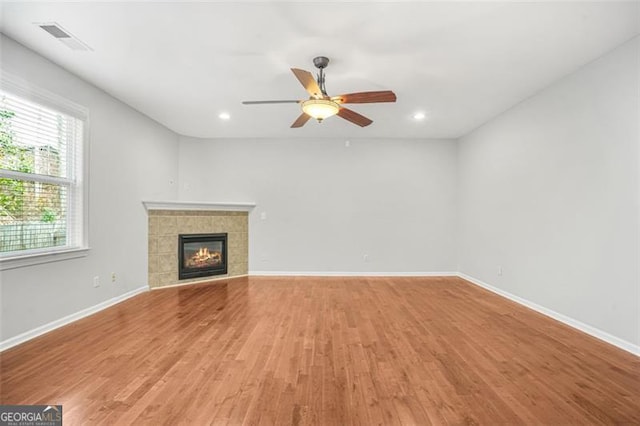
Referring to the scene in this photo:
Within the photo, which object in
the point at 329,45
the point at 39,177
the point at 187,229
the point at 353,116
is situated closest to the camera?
the point at 329,45

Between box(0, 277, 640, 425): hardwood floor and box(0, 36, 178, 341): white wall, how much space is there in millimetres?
319

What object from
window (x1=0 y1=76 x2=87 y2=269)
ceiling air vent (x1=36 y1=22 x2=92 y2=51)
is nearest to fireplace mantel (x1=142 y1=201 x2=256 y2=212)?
window (x1=0 y1=76 x2=87 y2=269)

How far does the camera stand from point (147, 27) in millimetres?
2387

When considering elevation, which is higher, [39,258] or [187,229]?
[187,229]

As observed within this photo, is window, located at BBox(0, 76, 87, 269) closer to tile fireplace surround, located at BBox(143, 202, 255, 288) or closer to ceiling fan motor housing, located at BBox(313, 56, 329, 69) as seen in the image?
tile fireplace surround, located at BBox(143, 202, 255, 288)

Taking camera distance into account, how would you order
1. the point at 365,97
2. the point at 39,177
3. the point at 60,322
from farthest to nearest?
the point at 60,322 → the point at 39,177 → the point at 365,97

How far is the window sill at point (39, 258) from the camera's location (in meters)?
2.54

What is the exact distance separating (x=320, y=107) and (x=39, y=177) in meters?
2.83

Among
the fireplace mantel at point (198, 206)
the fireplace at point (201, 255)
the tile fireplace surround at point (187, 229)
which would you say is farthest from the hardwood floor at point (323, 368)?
the fireplace mantel at point (198, 206)

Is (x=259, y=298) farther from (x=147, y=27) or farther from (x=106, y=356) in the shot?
(x=147, y=27)

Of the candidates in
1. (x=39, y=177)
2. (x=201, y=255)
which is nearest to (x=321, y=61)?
(x=39, y=177)

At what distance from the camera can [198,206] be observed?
17.0 feet

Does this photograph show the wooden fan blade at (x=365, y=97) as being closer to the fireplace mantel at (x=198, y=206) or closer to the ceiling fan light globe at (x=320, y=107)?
the ceiling fan light globe at (x=320, y=107)

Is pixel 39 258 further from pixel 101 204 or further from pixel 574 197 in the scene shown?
pixel 574 197
